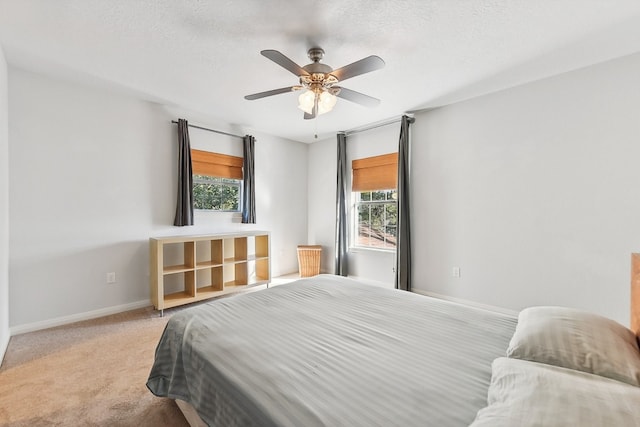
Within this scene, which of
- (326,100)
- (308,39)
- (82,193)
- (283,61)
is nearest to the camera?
(283,61)

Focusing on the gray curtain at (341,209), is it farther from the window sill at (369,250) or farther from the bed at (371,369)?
the bed at (371,369)

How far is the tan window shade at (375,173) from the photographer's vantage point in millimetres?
4168

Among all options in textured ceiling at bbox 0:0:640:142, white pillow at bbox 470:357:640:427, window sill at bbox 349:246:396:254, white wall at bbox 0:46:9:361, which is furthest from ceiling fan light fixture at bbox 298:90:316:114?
window sill at bbox 349:246:396:254

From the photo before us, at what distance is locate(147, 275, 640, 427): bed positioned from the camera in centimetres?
83

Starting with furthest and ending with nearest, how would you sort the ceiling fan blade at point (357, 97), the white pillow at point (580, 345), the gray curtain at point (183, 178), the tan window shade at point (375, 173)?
1. the tan window shade at point (375, 173)
2. the gray curtain at point (183, 178)
3. the ceiling fan blade at point (357, 97)
4. the white pillow at point (580, 345)

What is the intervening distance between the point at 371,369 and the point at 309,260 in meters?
3.73

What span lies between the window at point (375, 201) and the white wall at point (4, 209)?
403 cm

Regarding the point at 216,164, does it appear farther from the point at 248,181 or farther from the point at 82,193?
the point at 82,193

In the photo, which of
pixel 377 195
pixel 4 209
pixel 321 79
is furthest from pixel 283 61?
pixel 377 195

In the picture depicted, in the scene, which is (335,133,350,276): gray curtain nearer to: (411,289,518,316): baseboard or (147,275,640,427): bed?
(411,289,518,316): baseboard

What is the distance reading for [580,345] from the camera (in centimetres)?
102

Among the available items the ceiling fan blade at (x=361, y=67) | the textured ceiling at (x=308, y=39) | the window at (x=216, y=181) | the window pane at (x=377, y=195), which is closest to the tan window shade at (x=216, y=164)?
the window at (x=216, y=181)

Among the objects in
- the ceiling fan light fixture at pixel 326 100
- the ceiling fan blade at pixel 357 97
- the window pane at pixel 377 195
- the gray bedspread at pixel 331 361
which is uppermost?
the ceiling fan blade at pixel 357 97

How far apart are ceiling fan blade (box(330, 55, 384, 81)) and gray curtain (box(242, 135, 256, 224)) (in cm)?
254
